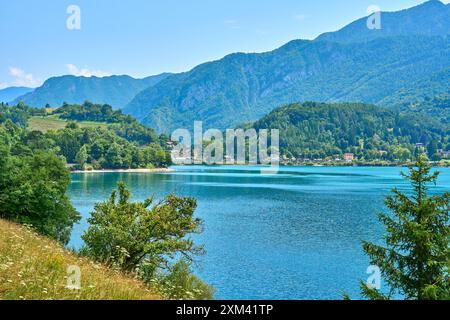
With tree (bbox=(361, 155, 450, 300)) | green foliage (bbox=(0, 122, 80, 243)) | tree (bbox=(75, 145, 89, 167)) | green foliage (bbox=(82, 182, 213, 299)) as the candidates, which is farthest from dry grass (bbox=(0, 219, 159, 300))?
tree (bbox=(75, 145, 89, 167))

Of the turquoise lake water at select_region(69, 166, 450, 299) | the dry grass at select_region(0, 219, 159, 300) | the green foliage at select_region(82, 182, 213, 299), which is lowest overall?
the turquoise lake water at select_region(69, 166, 450, 299)

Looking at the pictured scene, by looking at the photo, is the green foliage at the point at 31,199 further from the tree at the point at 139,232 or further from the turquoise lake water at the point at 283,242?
the tree at the point at 139,232

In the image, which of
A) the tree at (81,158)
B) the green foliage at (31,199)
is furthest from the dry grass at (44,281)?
the tree at (81,158)

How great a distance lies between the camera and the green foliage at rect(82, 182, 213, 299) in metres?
26.5

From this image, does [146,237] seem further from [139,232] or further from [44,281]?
[44,281]

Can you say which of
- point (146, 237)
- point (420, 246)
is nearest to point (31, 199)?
point (146, 237)

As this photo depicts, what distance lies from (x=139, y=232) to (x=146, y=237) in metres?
0.53

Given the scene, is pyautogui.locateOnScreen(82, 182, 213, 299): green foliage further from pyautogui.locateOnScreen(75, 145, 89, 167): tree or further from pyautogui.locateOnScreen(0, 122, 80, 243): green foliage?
pyautogui.locateOnScreen(75, 145, 89, 167): tree

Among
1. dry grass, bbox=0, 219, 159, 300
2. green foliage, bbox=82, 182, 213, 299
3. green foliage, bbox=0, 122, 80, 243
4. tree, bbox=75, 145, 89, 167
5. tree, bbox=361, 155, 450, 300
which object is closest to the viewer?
dry grass, bbox=0, 219, 159, 300

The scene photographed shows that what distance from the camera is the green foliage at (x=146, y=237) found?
2653cm

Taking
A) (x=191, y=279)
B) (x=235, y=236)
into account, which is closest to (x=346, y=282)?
(x=191, y=279)

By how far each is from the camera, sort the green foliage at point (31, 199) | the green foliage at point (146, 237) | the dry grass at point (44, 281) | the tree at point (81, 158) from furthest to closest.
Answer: the tree at point (81, 158) < the green foliage at point (31, 199) < the green foliage at point (146, 237) < the dry grass at point (44, 281)

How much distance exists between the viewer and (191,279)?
1156 inches

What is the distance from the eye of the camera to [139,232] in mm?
28203
